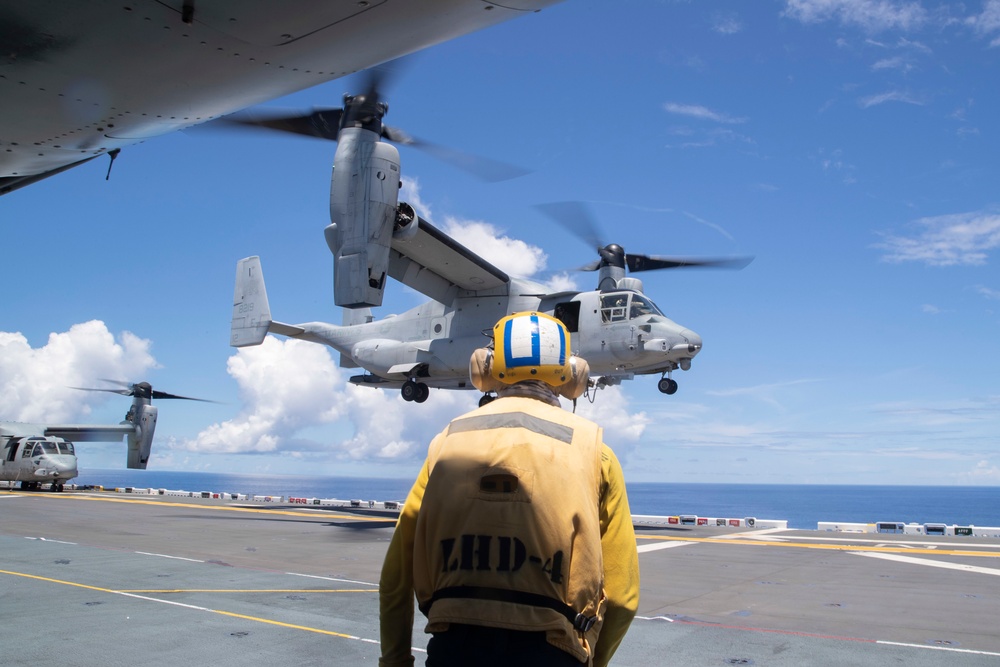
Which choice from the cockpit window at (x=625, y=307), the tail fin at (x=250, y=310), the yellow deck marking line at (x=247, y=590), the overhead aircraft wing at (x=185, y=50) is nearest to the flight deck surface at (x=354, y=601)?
the yellow deck marking line at (x=247, y=590)

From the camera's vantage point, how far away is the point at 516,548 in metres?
2.03

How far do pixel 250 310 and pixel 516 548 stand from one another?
80.3 ft

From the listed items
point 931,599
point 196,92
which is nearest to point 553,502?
point 196,92

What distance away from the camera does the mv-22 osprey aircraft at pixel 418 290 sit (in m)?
15.6

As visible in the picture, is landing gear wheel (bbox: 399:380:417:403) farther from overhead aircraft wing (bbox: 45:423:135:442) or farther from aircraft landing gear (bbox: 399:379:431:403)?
overhead aircraft wing (bbox: 45:423:135:442)

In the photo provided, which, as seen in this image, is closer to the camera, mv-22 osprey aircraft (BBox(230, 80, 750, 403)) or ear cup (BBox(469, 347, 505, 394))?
ear cup (BBox(469, 347, 505, 394))

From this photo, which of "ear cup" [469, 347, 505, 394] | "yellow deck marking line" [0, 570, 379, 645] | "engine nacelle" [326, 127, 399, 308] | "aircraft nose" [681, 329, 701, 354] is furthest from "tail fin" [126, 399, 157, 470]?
"ear cup" [469, 347, 505, 394]

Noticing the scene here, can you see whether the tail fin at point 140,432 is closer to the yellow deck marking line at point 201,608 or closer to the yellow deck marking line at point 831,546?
the yellow deck marking line at point 831,546

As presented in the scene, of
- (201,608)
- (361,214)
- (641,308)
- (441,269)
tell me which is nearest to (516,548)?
(201,608)

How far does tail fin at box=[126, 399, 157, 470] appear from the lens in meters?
37.7

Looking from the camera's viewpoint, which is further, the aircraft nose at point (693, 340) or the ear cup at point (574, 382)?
the aircraft nose at point (693, 340)

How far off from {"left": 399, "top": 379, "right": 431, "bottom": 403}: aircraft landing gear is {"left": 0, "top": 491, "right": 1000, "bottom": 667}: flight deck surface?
821cm

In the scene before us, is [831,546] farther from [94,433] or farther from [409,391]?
[94,433]

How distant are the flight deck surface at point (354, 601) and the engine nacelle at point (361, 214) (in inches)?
202
